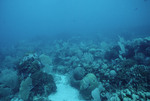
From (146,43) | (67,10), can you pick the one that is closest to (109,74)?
(146,43)

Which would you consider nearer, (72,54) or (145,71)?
(145,71)

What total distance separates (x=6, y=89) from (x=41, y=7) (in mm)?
216323

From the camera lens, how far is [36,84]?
546 centimetres

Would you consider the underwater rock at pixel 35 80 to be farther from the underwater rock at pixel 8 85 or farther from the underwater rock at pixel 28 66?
the underwater rock at pixel 8 85

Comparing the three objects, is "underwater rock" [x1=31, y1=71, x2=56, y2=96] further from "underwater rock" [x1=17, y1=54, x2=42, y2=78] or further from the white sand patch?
"underwater rock" [x1=17, y1=54, x2=42, y2=78]

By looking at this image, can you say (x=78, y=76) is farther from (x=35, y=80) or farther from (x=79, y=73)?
(x=35, y=80)

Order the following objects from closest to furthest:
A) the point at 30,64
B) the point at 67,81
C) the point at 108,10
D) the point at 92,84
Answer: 1. the point at 92,84
2. the point at 30,64
3. the point at 67,81
4. the point at 108,10

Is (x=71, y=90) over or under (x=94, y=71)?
under

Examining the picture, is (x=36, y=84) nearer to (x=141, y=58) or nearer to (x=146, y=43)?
(x=141, y=58)

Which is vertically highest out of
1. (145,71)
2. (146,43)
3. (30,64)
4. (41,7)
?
(41,7)

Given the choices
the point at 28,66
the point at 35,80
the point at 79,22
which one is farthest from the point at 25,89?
the point at 79,22

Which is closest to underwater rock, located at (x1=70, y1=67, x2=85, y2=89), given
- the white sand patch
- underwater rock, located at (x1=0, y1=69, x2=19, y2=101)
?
the white sand patch

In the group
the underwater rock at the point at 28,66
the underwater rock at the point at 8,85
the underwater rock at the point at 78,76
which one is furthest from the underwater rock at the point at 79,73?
the underwater rock at the point at 8,85

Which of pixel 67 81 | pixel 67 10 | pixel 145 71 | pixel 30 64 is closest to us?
pixel 145 71
